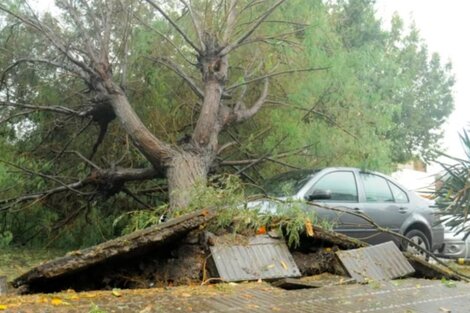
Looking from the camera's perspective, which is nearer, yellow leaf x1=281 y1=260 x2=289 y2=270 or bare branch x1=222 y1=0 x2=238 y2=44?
yellow leaf x1=281 y1=260 x2=289 y2=270

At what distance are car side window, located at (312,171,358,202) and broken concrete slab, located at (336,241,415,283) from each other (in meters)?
2.91

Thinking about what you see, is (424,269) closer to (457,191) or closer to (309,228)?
(309,228)

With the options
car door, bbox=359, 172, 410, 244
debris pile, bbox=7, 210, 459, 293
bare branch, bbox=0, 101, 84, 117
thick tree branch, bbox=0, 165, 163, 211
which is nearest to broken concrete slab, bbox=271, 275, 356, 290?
debris pile, bbox=7, 210, 459, 293

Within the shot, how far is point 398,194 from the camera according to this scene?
9.64 metres

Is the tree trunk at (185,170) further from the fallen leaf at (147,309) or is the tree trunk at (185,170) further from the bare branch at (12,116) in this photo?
the fallen leaf at (147,309)

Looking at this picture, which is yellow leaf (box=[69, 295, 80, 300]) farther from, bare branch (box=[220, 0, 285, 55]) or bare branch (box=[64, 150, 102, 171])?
bare branch (box=[220, 0, 285, 55])

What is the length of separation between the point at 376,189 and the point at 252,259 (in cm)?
511

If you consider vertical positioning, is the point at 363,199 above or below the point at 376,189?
below

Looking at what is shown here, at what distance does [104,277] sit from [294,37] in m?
7.17

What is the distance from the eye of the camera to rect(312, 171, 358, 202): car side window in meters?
8.54

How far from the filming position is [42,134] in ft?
35.0

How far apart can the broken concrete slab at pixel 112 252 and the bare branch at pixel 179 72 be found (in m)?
5.24

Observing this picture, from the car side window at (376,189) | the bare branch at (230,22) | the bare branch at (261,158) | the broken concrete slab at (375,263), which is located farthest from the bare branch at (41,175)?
the broken concrete slab at (375,263)

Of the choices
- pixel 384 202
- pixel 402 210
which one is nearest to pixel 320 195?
pixel 384 202
